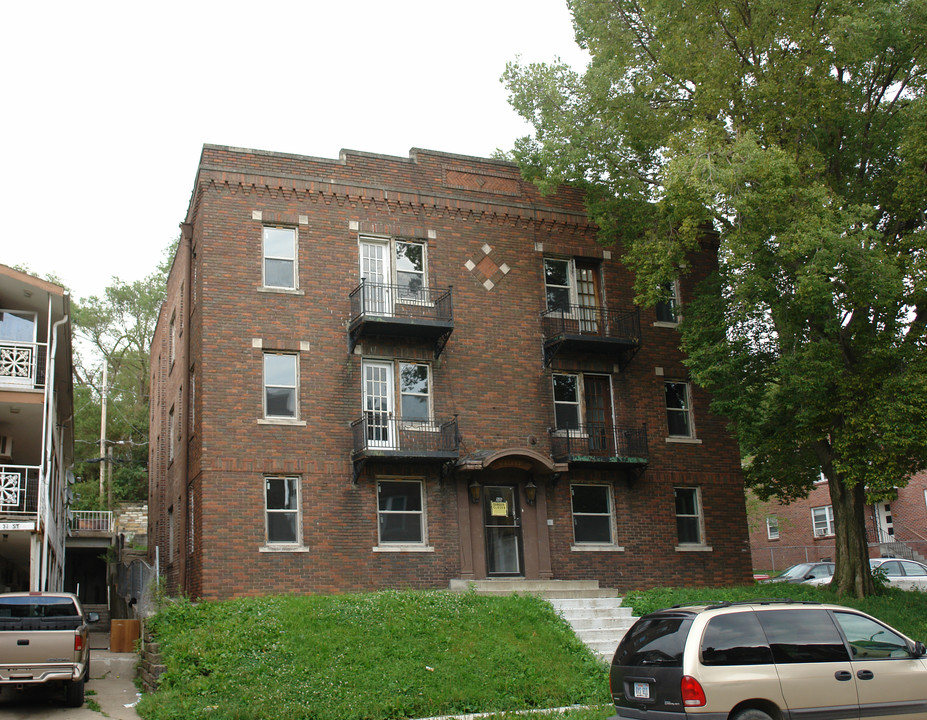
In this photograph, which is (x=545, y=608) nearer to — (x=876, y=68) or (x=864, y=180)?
(x=864, y=180)

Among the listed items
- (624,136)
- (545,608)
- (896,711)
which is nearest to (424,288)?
(624,136)

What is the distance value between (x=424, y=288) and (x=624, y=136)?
632cm

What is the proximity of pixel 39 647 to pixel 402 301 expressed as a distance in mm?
11139

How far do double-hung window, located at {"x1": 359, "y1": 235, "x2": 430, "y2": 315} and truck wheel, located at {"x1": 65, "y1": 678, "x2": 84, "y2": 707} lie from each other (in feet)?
33.7

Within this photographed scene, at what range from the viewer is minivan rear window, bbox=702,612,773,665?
10.4 metres

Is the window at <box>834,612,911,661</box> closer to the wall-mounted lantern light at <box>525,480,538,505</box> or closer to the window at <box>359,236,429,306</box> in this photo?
the wall-mounted lantern light at <box>525,480,538,505</box>

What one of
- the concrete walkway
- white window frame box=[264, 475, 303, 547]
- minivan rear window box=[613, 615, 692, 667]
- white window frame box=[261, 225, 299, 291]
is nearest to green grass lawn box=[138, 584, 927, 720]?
the concrete walkway

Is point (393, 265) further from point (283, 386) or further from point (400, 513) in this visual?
point (400, 513)

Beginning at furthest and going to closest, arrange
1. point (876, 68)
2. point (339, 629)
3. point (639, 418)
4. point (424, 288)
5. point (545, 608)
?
point (639, 418), point (424, 288), point (876, 68), point (545, 608), point (339, 629)

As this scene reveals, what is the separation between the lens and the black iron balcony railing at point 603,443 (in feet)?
74.0

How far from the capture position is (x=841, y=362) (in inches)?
783

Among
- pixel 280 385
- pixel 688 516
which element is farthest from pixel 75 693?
pixel 688 516

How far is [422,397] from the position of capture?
22.0m

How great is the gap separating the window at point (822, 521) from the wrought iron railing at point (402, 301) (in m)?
26.8
